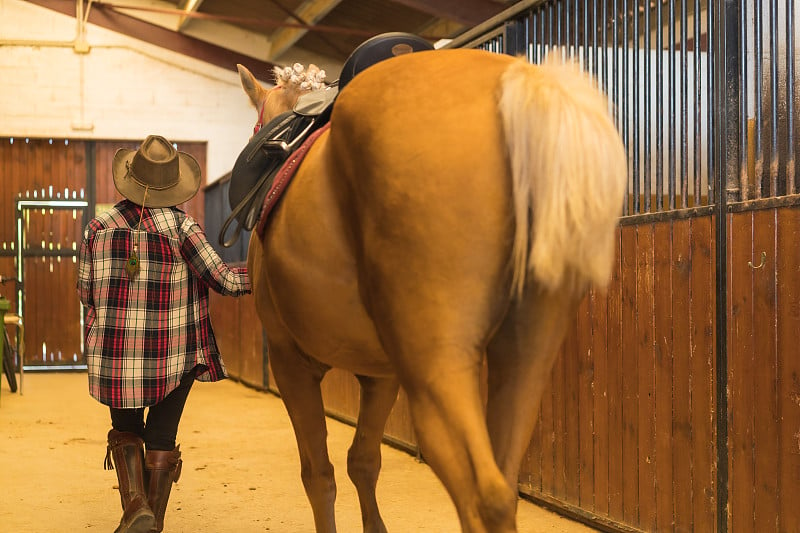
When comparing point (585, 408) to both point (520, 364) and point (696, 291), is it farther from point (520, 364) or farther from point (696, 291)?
point (520, 364)

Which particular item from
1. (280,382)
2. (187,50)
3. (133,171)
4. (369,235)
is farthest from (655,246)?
(187,50)

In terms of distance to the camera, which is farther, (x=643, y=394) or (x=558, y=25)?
(x=558, y=25)

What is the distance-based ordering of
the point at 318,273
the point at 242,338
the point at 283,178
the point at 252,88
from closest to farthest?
the point at 318,273 → the point at 283,178 → the point at 252,88 → the point at 242,338

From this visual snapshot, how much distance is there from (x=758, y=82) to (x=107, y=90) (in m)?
11.3

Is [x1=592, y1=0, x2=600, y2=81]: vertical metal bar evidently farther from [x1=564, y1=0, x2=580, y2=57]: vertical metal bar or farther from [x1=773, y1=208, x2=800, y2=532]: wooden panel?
[x1=773, y1=208, x2=800, y2=532]: wooden panel

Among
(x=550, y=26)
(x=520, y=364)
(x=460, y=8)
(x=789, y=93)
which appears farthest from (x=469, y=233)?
(x=460, y=8)

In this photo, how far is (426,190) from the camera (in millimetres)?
1768

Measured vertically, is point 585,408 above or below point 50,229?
below

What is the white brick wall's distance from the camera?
12.3 metres

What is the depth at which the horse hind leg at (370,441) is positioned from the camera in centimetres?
301

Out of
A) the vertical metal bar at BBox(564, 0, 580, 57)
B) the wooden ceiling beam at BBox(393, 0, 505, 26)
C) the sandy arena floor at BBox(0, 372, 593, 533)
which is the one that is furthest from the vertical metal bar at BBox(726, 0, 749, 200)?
the wooden ceiling beam at BBox(393, 0, 505, 26)

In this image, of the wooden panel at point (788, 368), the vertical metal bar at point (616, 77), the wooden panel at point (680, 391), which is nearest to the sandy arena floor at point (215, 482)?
the wooden panel at point (680, 391)

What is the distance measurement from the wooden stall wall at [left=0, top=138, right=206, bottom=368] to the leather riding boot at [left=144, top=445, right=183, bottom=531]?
970 cm

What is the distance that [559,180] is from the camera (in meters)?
1.67
